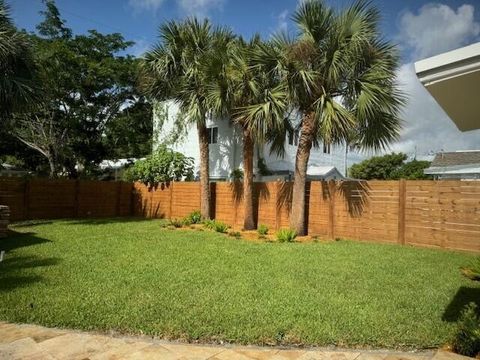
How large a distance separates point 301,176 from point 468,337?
873 centimetres

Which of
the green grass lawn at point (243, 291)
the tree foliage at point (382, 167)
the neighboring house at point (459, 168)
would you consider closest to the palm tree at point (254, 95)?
the green grass lawn at point (243, 291)

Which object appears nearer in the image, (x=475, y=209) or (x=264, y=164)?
(x=475, y=209)

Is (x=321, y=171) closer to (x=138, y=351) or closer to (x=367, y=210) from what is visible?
(x=367, y=210)

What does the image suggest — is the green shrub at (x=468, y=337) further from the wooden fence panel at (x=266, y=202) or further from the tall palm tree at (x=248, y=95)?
the wooden fence panel at (x=266, y=202)

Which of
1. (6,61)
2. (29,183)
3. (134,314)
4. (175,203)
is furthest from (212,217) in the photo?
(134,314)

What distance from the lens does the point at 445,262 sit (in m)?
8.21

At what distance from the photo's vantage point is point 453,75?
11.4ft

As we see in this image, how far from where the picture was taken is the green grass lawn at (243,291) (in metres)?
4.23

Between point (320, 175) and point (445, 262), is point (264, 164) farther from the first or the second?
point (445, 262)

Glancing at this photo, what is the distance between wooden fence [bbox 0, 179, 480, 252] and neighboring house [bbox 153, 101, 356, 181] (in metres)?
2.50

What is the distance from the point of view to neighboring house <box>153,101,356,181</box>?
18.3 m

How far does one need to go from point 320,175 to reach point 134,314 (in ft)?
54.6

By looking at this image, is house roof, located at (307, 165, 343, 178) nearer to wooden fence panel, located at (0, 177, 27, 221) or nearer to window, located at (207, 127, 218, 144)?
window, located at (207, 127, 218, 144)

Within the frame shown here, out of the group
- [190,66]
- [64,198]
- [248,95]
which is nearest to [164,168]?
[64,198]
